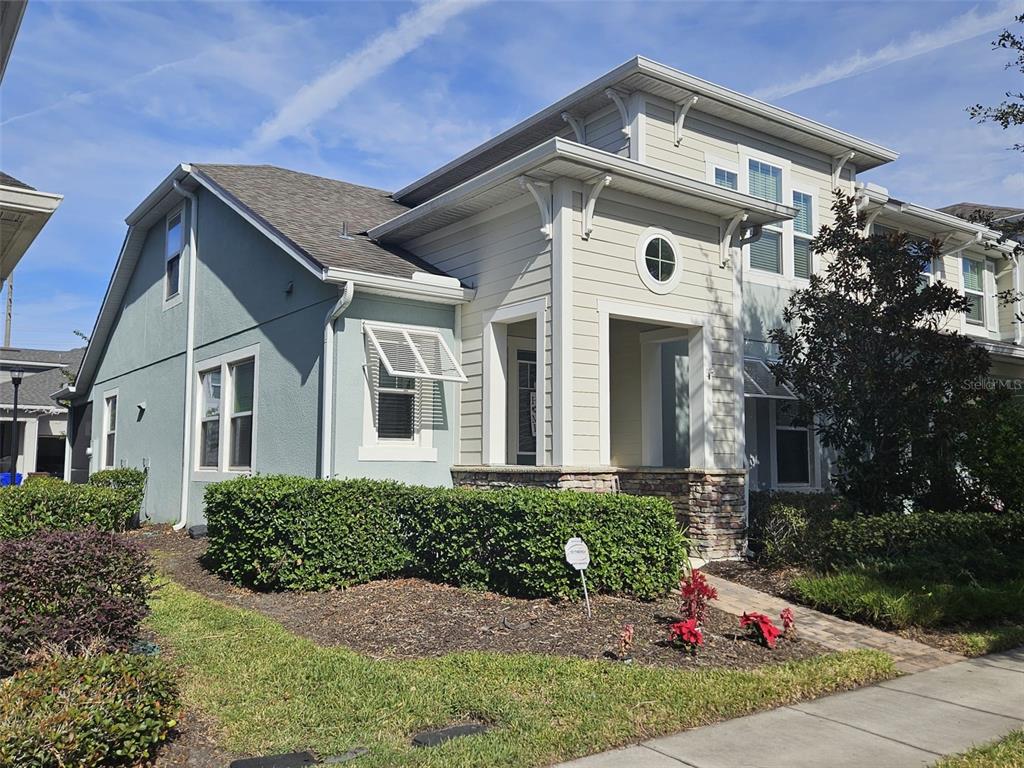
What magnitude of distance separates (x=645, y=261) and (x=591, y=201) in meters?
1.28

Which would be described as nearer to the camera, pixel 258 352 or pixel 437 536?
pixel 437 536

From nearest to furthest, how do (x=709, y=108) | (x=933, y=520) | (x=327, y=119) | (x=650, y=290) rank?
(x=933, y=520), (x=650, y=290), (x=327, y=119), (x=709, y=108)

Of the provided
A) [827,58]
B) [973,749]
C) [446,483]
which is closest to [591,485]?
[446,483]

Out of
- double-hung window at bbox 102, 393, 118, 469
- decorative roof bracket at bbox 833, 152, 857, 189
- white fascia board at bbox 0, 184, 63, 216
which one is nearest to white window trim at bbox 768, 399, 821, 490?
decorative roof bracket at bbox 833, 152, 857, 189

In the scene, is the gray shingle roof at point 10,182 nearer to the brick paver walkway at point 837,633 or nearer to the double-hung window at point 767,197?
the brick paver walkway at point 837,633

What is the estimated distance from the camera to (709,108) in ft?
43.1

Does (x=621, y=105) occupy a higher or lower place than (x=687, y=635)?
higher

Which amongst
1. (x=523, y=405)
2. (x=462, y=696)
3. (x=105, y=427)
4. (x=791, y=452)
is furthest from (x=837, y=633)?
(x=105, y=427)

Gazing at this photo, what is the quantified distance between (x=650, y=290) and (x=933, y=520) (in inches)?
172

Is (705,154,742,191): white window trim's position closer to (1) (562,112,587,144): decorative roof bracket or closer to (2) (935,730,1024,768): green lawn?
(1) (562,112,587,144): decorative roof bracket

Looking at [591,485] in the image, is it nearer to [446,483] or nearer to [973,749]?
[446,483]

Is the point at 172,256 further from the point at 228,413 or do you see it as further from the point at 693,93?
the point at 693,93

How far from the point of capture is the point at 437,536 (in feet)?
29.9

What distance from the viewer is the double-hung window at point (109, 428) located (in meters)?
19.4
